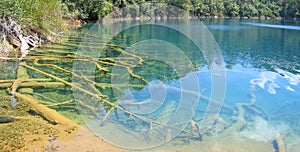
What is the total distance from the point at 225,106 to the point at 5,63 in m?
9.58

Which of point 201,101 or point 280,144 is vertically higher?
point 201,101

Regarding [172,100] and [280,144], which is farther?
[172,100]

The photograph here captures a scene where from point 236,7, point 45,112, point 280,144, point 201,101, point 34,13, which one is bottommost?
point 280,144

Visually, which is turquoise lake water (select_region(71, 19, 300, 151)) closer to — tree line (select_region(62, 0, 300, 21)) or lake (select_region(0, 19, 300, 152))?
lake (select_region(0, 19, 300, 152))

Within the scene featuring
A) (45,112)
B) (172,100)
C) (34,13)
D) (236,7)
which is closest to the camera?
(45,112)

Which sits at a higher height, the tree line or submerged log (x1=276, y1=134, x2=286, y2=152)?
the tree line

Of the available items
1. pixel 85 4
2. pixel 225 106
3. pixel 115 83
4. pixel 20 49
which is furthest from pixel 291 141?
pixel 85 4

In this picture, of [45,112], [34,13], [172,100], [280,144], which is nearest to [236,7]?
[34,13]

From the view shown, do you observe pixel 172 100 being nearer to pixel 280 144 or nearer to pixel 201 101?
pixel 201 101

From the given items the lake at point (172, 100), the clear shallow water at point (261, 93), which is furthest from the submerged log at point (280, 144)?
the clear shallow water at point (261, 93)

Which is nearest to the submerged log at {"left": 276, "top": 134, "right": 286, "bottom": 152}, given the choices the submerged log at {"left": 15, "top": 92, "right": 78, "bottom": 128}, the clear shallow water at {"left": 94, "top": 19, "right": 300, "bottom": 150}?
the clear shallow water at {"left": 94, "top": 19, "right": 300, "bottom": 150}

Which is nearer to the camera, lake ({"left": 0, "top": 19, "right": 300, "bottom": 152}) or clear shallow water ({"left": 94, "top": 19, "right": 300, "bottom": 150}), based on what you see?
lake ({"left": 0, "top": 19, "right": 300, "bottom": 152})

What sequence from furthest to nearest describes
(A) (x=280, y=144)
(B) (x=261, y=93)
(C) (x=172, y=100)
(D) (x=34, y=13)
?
(D) (x=34, y=13) < (B) (x=261, y=93) < (C) (x=172, y=100) < (A) (x=280, y=144)

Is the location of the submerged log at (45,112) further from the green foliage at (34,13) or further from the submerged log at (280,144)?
the green foliage at (34,13)
